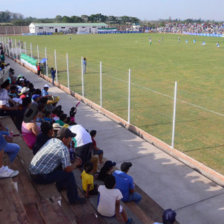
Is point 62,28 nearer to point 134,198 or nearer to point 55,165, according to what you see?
point 134,198

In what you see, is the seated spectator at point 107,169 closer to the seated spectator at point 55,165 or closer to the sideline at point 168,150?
the seated spectator at point 55,165

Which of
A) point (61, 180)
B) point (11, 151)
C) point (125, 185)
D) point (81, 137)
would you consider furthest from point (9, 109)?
point (125, 185)

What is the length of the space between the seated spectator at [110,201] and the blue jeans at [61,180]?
48 cm

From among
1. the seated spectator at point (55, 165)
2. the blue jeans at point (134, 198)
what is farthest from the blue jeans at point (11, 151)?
the blue jeans at point (134, 198)

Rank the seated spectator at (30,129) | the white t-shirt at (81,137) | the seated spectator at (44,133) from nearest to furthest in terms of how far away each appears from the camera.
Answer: the seated spectator at (44,133)
the seated spectator at (30,129)
the white t-shirt at (81,137)

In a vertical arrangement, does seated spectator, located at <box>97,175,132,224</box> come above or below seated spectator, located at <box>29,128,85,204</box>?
below

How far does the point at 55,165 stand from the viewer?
4543 millimetres

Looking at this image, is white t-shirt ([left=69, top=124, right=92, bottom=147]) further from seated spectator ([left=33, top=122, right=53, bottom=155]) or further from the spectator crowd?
seated spectator ([left=33, top=122, right=53, bottom=155])

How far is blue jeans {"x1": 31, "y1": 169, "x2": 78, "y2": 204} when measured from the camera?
455 cm

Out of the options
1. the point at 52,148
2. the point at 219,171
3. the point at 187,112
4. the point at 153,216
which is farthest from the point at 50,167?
the point at 187,112

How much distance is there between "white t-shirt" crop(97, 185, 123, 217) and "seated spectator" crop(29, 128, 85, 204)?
1.51ft

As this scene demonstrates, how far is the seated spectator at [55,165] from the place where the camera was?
4.45 m

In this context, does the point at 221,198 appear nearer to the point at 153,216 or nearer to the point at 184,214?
the point at 184,214

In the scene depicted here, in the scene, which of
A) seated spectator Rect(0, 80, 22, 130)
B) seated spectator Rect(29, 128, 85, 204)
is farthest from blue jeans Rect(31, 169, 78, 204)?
seated spectator Rect(0, 80, 22, 130)
